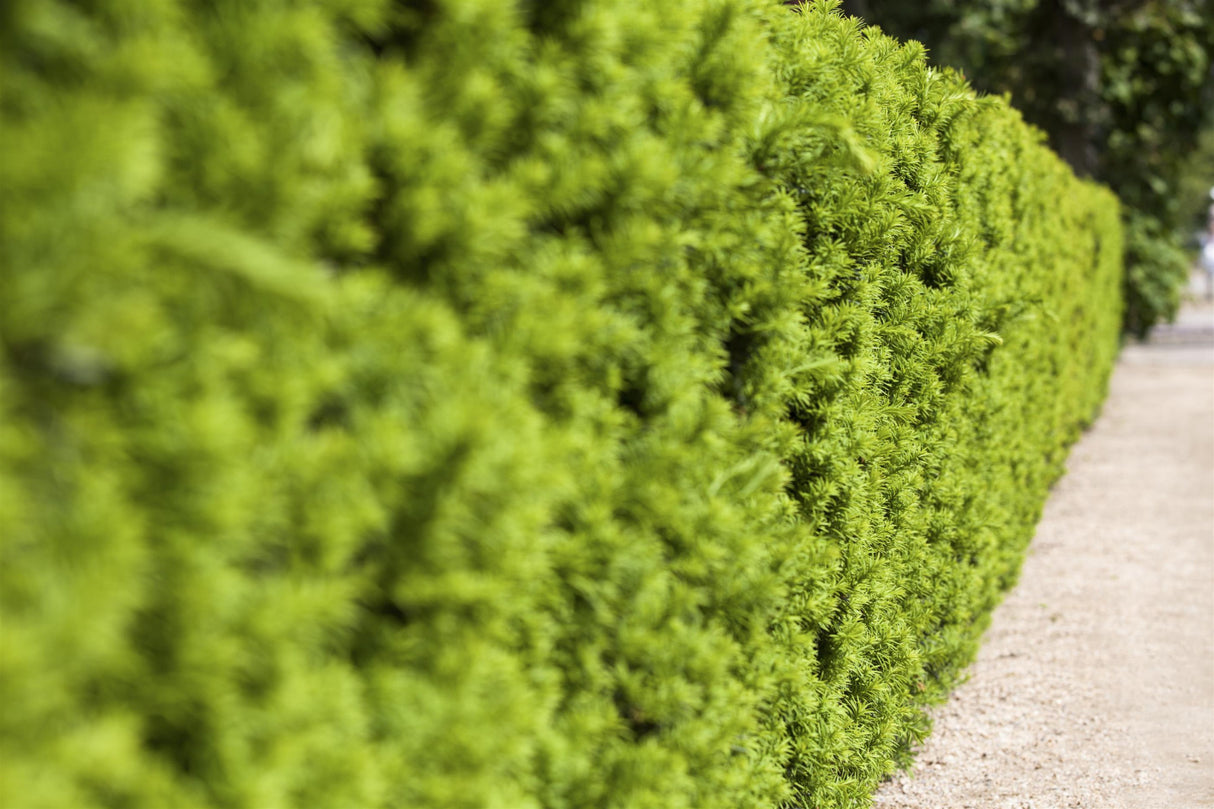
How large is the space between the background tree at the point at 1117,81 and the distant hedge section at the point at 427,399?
1342 centimetres

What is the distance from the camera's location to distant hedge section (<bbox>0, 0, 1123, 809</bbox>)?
131 centimetres

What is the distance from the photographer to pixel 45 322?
4.15ft

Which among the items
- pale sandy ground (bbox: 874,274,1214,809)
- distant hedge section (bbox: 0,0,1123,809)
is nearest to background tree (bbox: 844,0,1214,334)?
pale sandy ground (bbox: 874,274,1214,809)

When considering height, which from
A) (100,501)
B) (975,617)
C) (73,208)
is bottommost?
(975,617)

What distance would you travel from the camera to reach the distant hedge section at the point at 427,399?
1309 millimetres

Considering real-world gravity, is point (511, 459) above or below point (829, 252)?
below

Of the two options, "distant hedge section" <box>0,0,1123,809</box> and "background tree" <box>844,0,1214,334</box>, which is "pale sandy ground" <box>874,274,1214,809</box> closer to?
"distant hedge section" <box>0,0,1123,809</box>

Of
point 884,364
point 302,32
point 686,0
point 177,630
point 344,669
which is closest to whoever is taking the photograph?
point 177,630

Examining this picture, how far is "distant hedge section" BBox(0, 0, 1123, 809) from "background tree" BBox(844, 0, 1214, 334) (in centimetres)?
1342

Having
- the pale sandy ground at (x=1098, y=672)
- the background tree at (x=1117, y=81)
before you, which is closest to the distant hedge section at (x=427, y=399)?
the pale sandy ground at (x=1098, y=672)

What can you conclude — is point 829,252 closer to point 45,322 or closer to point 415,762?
point 415,762

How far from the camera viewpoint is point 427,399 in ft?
5.80

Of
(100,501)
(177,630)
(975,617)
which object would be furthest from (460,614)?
(975,617)

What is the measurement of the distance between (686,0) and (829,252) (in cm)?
112
